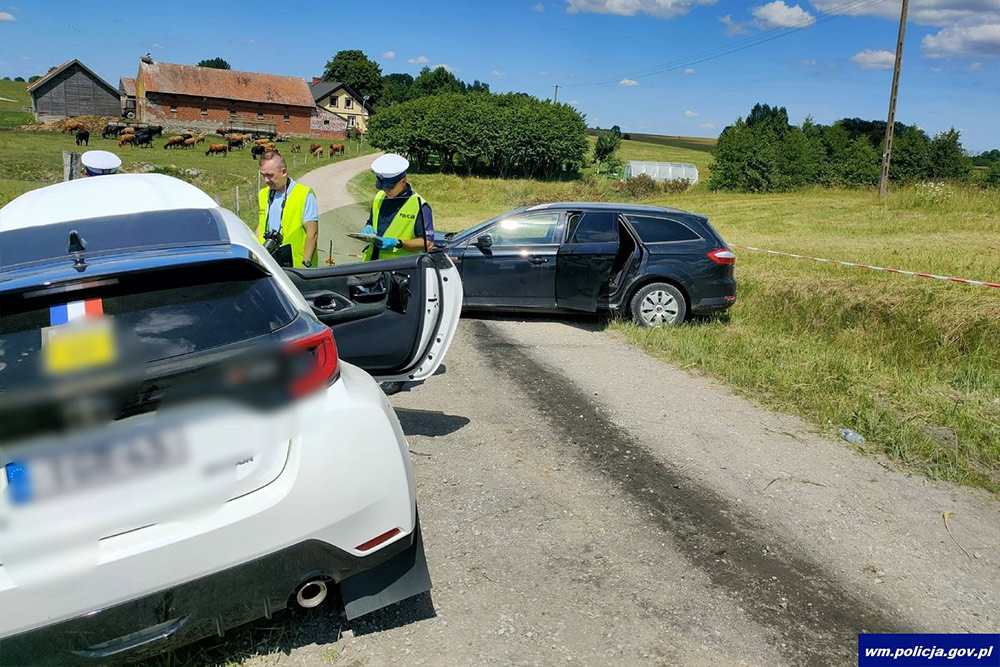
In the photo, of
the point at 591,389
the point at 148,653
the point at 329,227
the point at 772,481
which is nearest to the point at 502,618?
the point at 148,653

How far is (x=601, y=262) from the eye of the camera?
8.61 m

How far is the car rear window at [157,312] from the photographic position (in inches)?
85.7

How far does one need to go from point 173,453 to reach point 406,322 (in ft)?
8.07

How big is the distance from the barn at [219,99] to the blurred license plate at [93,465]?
92.1m

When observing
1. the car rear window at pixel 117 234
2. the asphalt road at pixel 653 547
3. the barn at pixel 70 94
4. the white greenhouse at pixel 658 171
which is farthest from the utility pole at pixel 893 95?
the barn at pixel 70 94

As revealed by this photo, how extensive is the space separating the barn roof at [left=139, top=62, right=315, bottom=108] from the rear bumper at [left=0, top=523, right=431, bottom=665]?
92201mm

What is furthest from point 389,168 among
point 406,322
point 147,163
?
point 147,163

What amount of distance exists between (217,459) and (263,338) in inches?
16.2

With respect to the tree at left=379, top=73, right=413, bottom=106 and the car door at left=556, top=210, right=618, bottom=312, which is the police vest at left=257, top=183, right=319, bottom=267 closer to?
the car door at left=556, top=210, right=618, bottom=312

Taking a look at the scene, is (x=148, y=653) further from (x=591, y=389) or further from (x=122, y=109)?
(x=122, y=109)

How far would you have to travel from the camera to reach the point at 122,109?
272ft

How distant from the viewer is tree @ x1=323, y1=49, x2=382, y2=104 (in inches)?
4715

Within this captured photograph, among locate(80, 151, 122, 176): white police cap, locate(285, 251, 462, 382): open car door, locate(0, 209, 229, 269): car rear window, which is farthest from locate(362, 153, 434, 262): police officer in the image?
locate(0, 209, 229, 269): car rear window

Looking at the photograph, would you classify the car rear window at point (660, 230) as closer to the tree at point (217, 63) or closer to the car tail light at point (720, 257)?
the car tail light at point (720, 257)
